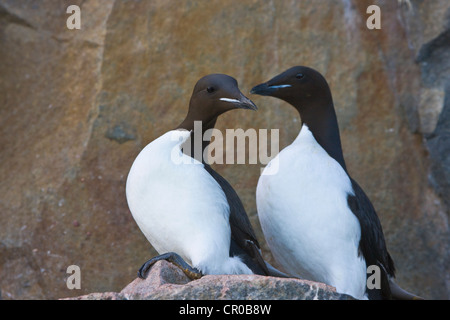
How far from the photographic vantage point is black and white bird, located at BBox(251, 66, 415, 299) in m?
3.61

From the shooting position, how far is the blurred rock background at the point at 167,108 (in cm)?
478

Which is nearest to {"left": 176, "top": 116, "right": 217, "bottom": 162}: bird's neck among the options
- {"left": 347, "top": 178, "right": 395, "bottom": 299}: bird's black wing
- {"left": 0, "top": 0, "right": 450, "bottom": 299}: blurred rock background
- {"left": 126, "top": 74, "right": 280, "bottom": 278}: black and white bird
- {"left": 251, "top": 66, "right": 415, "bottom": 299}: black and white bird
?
{"left": 126, "top": 74, "right": 280, "bottom": 278}: black and white bird

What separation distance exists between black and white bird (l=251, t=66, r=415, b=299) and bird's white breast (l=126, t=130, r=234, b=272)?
37cm

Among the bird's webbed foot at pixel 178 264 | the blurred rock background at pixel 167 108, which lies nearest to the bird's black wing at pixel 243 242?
the bird's webbed foot at pixel 178 264

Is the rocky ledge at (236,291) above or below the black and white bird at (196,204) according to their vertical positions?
below

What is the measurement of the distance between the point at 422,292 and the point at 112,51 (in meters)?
2.44

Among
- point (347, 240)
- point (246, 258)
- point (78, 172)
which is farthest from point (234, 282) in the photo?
point (78, 172)

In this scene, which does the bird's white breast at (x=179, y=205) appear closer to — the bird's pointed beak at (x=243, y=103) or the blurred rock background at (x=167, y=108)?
the bird's pointed beak at (x=243, y=103)

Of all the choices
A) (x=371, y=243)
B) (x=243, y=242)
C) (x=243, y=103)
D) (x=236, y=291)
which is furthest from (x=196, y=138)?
(x=236, y=291)

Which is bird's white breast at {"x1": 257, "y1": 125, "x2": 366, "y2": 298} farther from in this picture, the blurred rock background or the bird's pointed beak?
the blurred rock background

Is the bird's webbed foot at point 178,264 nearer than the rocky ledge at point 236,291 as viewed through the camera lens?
No

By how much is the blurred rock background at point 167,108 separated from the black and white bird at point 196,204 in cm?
131

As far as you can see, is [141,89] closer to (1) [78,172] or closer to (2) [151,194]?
(1) [78,172]

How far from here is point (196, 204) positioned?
3.37 meters
